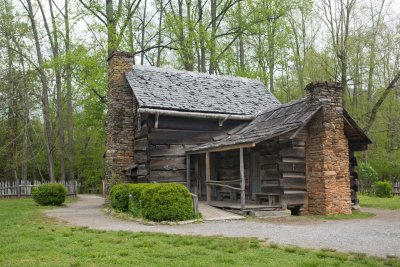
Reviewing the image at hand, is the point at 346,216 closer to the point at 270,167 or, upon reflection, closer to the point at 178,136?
the point at 270,167

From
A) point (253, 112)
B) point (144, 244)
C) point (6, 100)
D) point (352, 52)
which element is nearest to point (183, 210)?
point (144, 244)

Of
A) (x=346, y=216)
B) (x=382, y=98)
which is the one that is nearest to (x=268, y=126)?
(x=346, y=216)

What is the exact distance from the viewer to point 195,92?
2006cm

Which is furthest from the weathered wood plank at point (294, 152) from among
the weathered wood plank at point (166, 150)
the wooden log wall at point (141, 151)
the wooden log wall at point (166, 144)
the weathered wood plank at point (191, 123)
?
the wooden log wall at point (141, 151)

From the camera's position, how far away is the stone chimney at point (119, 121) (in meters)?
19.4

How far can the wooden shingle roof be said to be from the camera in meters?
18.2

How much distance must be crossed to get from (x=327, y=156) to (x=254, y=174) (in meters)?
3.25

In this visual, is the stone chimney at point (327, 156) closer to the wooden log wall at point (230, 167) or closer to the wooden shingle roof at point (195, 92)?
the wooden log wall at point (230, 167)

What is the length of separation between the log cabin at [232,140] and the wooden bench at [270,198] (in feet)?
0.17

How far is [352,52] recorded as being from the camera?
88.1ft

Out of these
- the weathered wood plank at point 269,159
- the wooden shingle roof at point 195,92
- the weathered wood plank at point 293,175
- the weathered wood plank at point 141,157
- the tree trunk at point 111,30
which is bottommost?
the weathered wood plank at point 293,175

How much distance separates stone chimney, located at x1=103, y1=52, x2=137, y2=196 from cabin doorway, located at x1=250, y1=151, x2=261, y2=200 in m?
5.58

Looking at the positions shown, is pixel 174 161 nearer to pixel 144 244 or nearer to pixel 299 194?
pixel 299 194

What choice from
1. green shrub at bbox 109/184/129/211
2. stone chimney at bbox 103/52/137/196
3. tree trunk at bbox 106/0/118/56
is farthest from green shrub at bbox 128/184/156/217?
tree trunk at bbox 106/0/118/56
